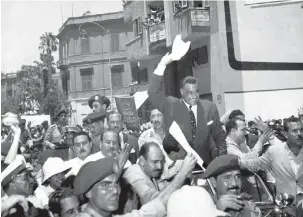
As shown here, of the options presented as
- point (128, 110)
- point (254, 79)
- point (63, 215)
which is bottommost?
point (63, 215)

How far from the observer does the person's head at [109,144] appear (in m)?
4.81

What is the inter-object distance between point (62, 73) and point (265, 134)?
3770 cm

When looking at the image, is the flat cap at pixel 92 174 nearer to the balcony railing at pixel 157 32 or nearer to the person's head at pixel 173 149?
the person's head at pixel 173 149

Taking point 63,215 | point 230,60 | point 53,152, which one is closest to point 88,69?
point 230,60

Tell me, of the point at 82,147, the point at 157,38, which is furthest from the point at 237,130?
the point at 157,38

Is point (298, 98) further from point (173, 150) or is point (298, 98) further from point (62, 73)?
point (62, 73)

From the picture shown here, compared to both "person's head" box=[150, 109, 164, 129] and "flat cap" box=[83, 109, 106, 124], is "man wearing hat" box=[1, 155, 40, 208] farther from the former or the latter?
"person's head" box=[150, 109, 164, 129]

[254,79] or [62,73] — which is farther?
[62,73]

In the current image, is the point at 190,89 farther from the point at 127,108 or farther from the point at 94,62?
the point at 94,62

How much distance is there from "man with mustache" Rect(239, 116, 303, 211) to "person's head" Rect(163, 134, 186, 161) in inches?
26.0

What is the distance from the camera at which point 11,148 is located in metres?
4.47

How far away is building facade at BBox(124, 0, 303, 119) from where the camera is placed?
45.8 feet

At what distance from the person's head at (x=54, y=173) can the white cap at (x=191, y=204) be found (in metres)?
2.43

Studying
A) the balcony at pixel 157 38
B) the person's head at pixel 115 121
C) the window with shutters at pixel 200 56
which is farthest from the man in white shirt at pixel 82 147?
the balcony at pixel 157 38
